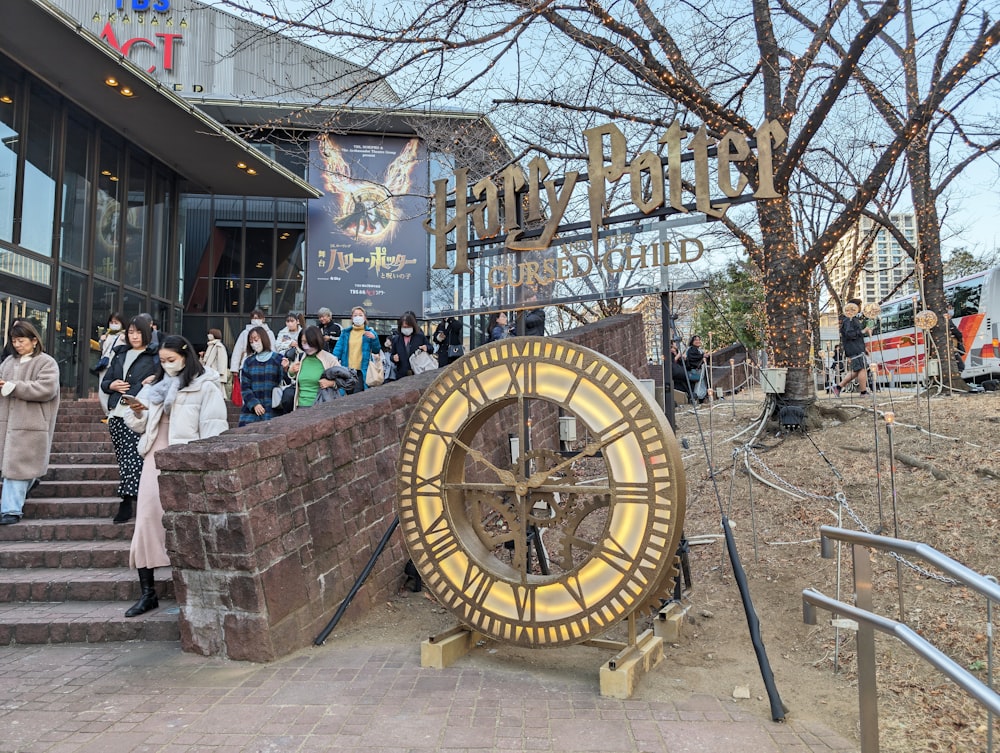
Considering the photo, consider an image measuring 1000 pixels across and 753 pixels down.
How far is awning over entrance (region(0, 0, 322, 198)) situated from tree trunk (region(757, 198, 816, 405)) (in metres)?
10.2

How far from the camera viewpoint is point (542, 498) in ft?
12.4

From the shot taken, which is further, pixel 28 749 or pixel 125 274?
pixel 125 274

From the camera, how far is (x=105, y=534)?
18.3ft

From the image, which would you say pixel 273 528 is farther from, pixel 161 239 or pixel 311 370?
pixel 161 239

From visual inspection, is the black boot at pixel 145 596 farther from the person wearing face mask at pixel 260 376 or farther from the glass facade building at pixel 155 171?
the glass facade building at pixel 155 171

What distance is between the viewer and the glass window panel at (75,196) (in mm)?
12266

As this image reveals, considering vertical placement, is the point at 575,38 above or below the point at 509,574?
above

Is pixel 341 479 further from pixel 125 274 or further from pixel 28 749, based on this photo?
pixel 125 274

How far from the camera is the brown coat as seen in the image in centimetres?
573

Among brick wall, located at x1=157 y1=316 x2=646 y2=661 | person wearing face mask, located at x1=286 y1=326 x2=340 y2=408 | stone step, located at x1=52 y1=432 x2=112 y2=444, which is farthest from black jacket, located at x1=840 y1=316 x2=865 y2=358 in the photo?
stone step, located at x1=52 y1=432 x2=112 y2=444

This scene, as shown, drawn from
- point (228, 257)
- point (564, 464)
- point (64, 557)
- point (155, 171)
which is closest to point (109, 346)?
point (64, 557)

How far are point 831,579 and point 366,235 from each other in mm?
17521

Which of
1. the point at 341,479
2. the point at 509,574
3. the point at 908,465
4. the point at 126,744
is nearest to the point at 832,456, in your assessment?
the point at 908,465

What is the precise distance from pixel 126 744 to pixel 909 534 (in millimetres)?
5373
